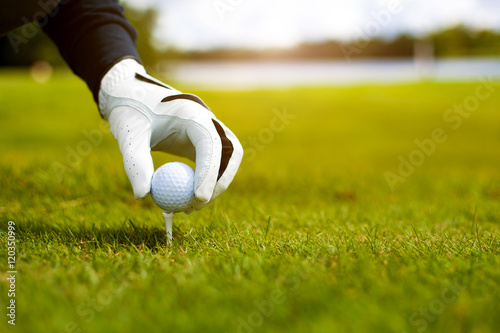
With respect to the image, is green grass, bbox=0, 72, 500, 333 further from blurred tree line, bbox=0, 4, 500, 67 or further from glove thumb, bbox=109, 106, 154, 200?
blurred tree line, bbox=0, 4, 500, 67

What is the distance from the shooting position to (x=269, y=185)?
4.62m

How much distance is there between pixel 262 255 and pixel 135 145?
2.95 ft

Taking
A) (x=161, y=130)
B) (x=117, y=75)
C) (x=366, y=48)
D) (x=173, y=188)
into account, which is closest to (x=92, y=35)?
(x=117, y=75)

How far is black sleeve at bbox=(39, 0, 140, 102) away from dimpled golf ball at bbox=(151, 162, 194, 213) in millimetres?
818

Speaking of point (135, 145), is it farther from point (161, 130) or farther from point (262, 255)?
point (262, 255)

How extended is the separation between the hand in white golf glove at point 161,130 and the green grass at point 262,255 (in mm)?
348

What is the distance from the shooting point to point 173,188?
2283 millimetres

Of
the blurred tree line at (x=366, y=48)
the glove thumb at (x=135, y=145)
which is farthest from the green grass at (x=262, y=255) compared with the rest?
the blurred tree line at (x=366, y=48)

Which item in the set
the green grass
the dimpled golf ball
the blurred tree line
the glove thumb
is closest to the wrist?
the glove thumb

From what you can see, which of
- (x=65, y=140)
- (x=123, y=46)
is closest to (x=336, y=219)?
(x=123, y=46)

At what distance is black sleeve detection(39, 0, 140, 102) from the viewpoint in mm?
2740

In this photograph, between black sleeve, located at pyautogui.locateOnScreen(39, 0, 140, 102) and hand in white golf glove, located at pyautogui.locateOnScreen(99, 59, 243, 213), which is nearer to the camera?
hand in white golf glove, located at pyautogui.locateOnScreen(99, 59, 243, 213)

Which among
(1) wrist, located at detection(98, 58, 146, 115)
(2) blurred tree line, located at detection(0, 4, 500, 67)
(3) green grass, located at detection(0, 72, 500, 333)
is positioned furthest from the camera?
(2) blurred tree line, located at detection(0, 4, 500, 67)

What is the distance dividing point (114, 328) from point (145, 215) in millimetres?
1802
